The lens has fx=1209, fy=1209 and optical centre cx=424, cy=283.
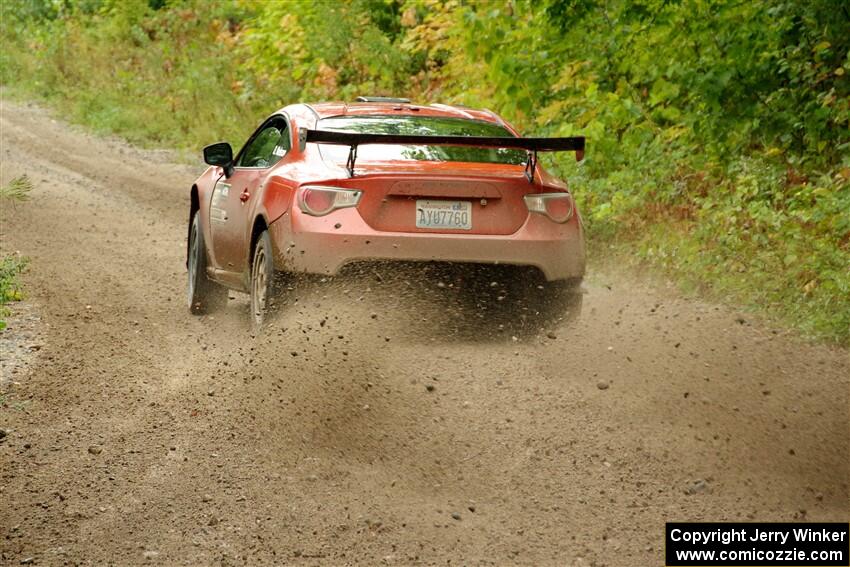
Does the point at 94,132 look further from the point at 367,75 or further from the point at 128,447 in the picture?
the point at 128,447

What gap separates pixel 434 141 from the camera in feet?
22.7

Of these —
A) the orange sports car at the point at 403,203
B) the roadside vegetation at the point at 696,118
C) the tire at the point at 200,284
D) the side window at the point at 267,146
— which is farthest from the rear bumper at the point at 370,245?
the roadside vegetation at the point at 696,118

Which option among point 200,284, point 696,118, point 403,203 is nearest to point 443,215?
point 403,203

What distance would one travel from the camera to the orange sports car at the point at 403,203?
22.2 ft

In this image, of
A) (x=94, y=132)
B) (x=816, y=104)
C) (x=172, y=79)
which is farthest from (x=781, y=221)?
(x=172, y=79)

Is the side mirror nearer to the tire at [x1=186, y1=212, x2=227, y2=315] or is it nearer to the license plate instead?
the tire at [x1=186, y1=212, x2=227, y2=315]

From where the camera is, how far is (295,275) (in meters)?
6.91

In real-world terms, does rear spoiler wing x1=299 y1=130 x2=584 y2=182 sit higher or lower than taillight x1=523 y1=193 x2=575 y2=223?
higher

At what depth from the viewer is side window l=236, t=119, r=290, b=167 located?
25.5 ft

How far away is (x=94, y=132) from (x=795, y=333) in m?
16.9

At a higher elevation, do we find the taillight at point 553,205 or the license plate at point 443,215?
the taillight at point 553,205

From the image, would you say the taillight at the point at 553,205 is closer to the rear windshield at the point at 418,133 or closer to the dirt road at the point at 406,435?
the rear windshield at the point at 418,133

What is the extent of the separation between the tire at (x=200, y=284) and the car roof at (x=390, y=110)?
1628mm

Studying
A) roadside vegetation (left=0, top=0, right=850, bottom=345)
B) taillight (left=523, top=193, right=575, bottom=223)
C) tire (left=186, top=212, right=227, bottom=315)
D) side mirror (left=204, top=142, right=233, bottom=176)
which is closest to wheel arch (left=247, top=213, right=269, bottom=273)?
side mirror (left=204, top=142, right=233, bottom=176)
